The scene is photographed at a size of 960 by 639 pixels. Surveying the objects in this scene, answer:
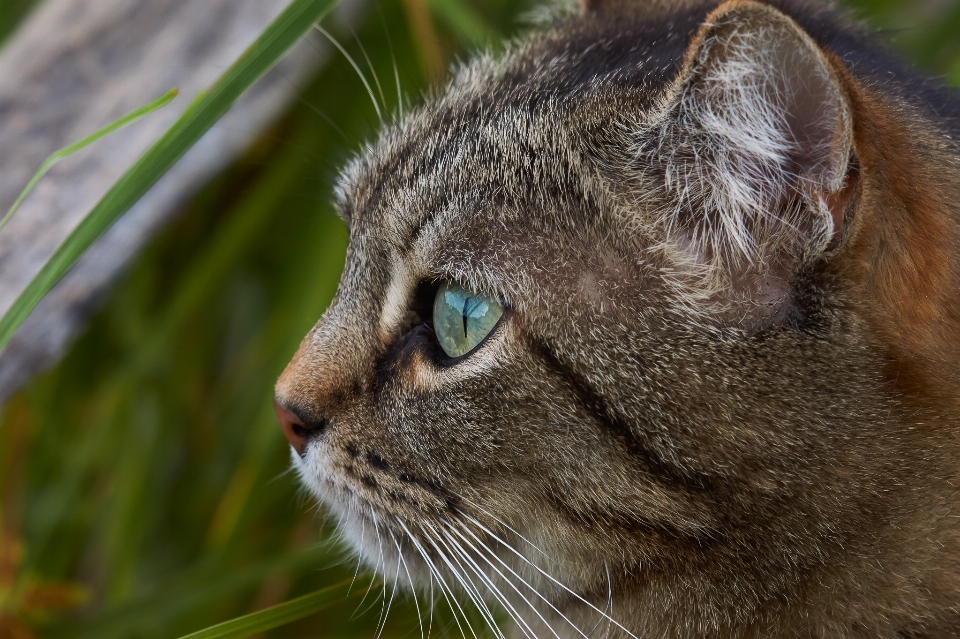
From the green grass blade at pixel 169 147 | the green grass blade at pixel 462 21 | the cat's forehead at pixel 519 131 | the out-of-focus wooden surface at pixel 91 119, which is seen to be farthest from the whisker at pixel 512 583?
the green grass blade at pixel 462 21

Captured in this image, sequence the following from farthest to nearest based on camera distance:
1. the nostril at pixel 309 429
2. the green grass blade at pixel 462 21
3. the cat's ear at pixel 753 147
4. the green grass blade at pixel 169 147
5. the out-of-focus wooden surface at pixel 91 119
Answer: the green grass blade at pixel 462 21
the out-of-focus wooden surface at pixel 91 119
the nostril at pixel 309 429
the green grass blade at pixel 169 147
the cat's ear at pixel 753 147

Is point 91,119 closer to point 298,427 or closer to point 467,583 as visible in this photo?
point 298,427

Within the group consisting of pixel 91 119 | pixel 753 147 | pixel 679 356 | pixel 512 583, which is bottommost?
pixel 512 583

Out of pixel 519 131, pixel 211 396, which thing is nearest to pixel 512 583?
pixel 519 131

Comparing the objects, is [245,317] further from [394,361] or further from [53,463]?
[394,361]

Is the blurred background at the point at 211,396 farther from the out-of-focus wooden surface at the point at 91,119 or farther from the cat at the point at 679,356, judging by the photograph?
the cat at the point at 679,356

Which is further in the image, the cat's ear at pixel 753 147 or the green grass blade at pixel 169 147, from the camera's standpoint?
the green grass blade at pixel 169 147

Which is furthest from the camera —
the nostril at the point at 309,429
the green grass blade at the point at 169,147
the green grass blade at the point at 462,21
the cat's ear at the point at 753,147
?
the green grass blade at the point at 462,21

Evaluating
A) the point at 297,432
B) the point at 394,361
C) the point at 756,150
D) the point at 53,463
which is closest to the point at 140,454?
the point at 53,463
